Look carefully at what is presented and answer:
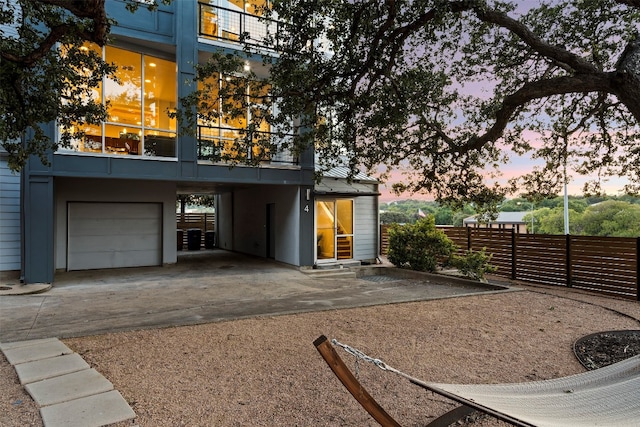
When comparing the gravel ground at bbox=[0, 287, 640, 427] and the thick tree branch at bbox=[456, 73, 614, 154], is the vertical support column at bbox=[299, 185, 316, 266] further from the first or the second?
the thick tree branch at bbox=[456, 73, 614, 154]

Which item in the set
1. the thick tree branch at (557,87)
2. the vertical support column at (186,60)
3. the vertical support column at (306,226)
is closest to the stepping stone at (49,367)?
the thick tree branch at (557,87)

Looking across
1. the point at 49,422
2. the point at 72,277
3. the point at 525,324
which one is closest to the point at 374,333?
the point at 525,324

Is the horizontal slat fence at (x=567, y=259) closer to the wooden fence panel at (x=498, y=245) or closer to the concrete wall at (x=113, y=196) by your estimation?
the wooden fence panel at (x=498, y=245)

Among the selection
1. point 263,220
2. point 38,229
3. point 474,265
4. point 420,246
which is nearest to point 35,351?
point 38,229

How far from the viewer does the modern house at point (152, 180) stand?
8750mm

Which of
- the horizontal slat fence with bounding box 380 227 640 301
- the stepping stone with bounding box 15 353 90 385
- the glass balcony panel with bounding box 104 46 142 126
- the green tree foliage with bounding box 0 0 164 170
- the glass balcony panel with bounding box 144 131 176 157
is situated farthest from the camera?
the glass balcony panel with bounding box 104 46 142 126

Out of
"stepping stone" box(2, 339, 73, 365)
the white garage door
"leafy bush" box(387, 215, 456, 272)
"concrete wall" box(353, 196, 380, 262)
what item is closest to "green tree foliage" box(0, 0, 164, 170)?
"stepping stone" box(2, 339, 73, 365)

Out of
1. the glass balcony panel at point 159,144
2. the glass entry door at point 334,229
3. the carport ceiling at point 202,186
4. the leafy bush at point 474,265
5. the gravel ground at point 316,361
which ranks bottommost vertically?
the gravel ground at point 316,361

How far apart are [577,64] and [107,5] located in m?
10.0

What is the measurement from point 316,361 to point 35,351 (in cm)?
306

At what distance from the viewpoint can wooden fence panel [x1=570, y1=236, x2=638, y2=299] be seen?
26.5ft

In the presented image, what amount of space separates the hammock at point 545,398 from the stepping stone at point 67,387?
2.36m

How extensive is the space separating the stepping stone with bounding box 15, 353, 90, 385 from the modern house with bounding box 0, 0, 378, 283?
5.10m

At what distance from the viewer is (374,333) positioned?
5.18m
